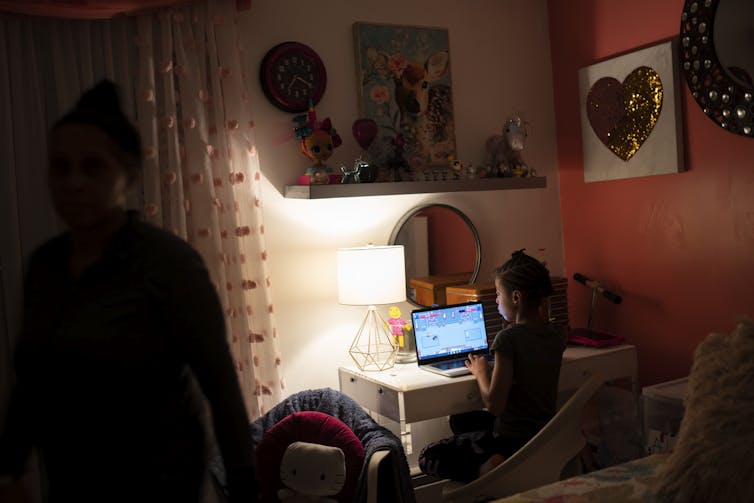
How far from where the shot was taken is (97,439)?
33.2 inches

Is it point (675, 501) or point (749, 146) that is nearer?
point (675, 501)

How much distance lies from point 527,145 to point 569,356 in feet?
3.88

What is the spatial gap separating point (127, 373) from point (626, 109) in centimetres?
301

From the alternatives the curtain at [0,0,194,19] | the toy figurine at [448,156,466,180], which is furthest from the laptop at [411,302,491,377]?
the curtain at [0,0,194,19]

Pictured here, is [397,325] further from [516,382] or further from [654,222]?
[654,222]

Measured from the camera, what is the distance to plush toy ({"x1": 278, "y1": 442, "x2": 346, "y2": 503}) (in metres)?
2.40

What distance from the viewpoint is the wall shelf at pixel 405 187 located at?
9.50ft

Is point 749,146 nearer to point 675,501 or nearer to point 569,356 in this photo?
point 569,356

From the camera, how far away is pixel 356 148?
322cm

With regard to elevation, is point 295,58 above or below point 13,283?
above

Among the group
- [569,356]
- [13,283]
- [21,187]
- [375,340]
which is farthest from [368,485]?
[21,187]

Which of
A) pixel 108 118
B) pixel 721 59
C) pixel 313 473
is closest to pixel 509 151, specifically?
pixel 721 59

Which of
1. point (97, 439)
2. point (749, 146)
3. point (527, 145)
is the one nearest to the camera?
point (97, 439)

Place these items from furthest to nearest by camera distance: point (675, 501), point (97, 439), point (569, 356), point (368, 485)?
point (569, 356) → point (368, 485) → point (675, 501) → point (97, 439)
